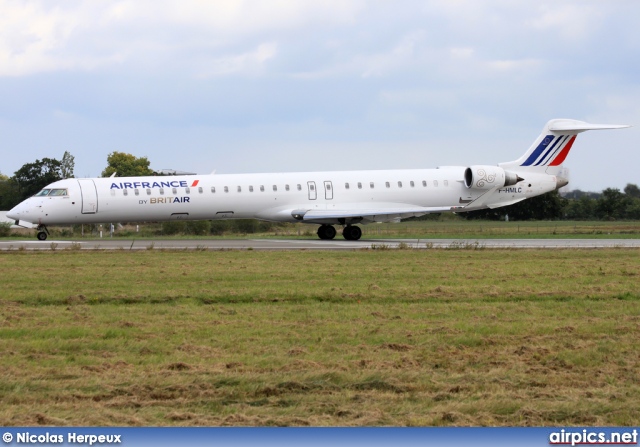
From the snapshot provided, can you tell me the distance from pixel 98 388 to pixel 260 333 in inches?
128

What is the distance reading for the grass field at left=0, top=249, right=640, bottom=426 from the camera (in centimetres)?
732

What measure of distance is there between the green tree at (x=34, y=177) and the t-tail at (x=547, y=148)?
43139 millimetres

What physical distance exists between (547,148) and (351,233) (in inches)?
387

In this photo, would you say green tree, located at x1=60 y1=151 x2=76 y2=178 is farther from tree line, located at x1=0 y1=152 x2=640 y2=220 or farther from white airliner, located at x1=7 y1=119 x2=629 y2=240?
white airliner, located at x1=7 y1=119 x2=629 y2=240

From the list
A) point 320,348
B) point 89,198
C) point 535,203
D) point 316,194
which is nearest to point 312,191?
point 316,194

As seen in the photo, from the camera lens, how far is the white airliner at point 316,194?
31750 millimetres

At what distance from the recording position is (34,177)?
69.6 m

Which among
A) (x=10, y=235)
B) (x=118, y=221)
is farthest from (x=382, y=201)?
(x=10, y=235)

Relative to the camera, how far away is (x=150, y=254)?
80.8 ft

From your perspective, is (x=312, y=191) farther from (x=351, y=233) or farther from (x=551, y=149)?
(x=551, y=149)

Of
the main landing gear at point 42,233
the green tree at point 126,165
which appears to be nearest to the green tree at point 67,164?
the green tree at point 126,165

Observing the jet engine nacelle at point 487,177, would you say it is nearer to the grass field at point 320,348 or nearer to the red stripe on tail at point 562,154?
the red stripe on tail at point 562,154

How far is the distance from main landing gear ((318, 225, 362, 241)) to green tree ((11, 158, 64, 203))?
38813mm

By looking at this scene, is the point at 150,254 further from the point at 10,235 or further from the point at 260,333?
the point at 10,235
